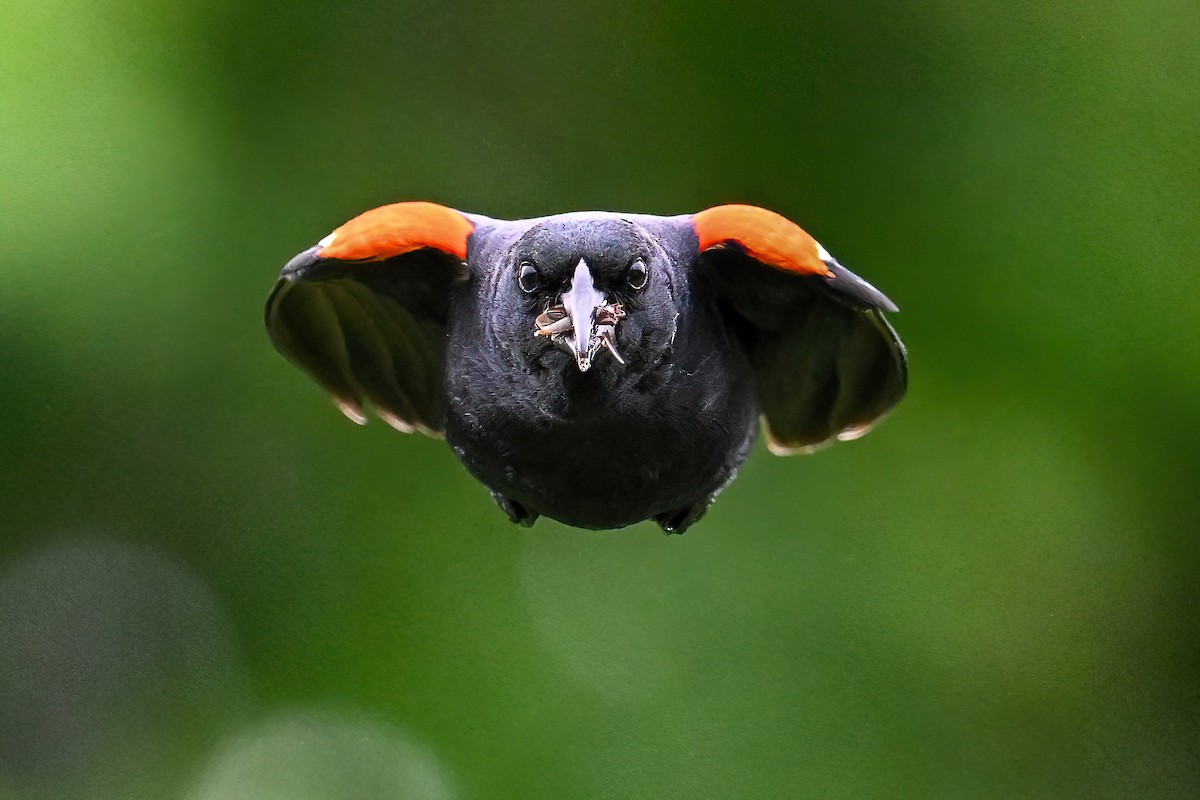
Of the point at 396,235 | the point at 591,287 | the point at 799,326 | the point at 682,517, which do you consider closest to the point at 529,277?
the point at 591,287

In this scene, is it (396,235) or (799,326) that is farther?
(799,326)

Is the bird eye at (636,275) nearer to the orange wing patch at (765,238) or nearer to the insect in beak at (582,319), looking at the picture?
the insect in beak at (582,319)

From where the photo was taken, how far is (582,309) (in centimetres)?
169

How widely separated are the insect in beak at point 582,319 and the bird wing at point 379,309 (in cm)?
43

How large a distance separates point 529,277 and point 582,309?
17cm

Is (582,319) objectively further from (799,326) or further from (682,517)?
(682,517)

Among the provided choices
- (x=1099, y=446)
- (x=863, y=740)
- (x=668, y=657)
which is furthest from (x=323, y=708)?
(x=1099, y=446)

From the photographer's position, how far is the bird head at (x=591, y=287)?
1728mm

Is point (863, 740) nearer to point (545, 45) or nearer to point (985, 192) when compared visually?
point (985, 192)

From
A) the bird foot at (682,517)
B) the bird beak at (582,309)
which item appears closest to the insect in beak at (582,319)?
the bird beak at (582,309)

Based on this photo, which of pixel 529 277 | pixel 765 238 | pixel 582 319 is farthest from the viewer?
pixel 765 238

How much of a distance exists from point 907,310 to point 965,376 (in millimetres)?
266

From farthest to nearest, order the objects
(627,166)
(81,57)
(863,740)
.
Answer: (863,740), (627,166), (81,57)

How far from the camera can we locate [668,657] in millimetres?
3604
